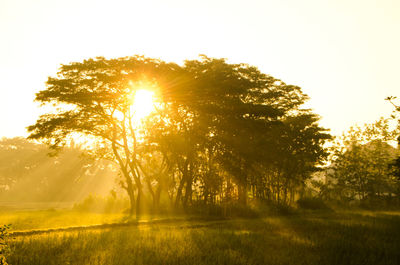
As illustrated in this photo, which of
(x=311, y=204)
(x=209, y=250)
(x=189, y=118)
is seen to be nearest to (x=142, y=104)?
(x=189, y=118)

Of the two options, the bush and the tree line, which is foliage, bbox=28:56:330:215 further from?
the bush

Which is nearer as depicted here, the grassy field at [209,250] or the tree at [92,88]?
the grassy field at [209,250]

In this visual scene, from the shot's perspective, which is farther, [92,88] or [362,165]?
[362,165]

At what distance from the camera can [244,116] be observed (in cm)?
2634

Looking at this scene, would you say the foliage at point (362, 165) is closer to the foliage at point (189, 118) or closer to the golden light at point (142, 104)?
the foliage at point (189, 118)

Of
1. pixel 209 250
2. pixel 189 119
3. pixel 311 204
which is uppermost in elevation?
pixel 189 119

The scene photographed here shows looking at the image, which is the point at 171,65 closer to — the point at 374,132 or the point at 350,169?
the point at 350,169

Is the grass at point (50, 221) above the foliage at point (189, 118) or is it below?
below

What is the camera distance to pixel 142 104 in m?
26.4

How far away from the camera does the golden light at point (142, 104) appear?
2484 centimetres

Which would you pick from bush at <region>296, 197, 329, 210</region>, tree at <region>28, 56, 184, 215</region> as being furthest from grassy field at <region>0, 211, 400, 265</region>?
bush at <region>296, 197, 329, 210</region>

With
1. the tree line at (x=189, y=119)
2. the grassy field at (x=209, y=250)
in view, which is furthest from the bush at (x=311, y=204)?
the grassy field at (x=209, y=250)

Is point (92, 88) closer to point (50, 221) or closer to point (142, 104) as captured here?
point (142, 104)

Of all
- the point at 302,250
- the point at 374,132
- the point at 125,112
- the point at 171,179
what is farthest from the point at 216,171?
the point at 374,132
